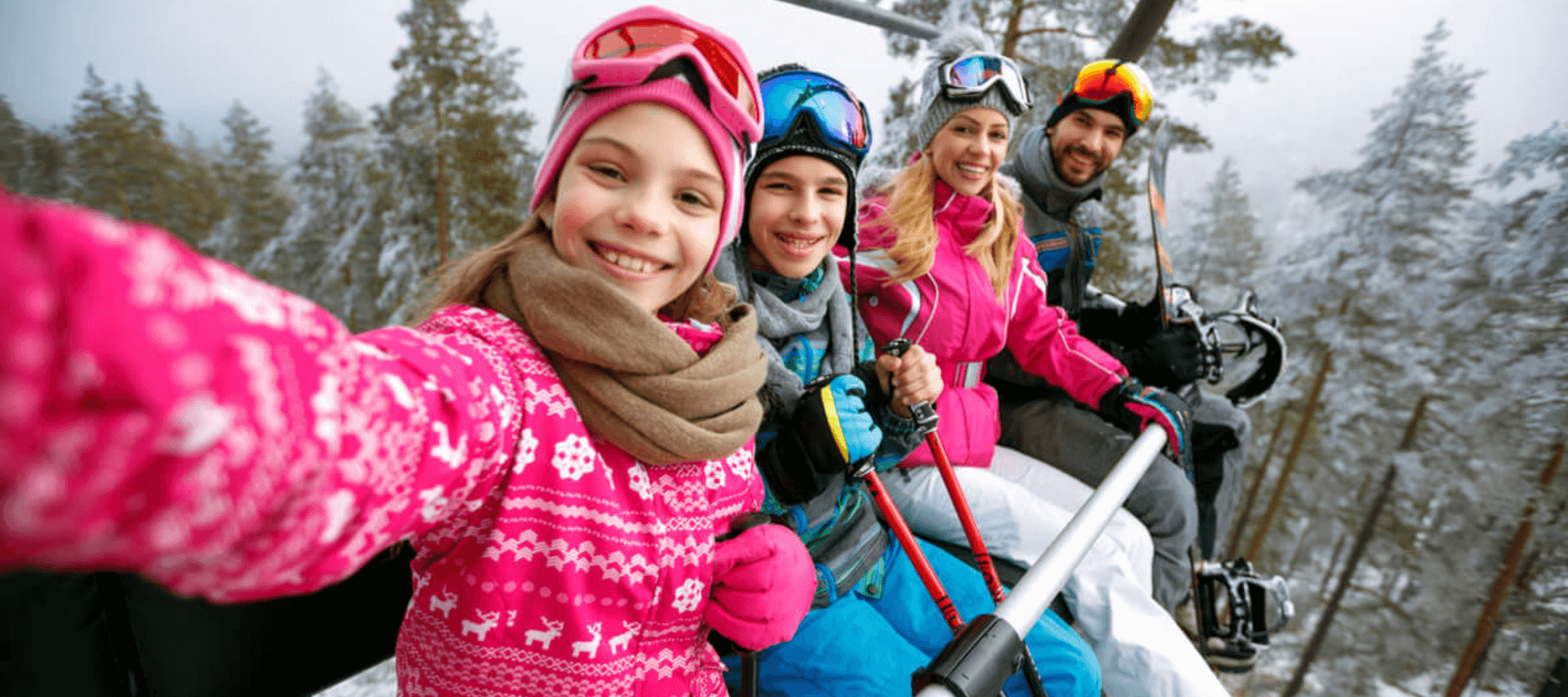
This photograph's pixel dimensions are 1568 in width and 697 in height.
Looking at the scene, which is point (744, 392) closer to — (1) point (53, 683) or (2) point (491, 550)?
(2) point (491, 550)

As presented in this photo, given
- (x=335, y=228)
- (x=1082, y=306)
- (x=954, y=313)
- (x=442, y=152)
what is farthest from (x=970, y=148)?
(x=335, y=228)

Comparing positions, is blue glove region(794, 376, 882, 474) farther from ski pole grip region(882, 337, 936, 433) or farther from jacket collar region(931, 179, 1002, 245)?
jacket collar region(931, 179, 1002, 245)

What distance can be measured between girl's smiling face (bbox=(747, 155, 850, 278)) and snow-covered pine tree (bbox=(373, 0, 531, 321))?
11.7 meters

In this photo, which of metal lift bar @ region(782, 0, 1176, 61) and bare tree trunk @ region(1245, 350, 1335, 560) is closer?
metal lift bar @ region(782, 0, 1176, 61)

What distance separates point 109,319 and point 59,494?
0.11m

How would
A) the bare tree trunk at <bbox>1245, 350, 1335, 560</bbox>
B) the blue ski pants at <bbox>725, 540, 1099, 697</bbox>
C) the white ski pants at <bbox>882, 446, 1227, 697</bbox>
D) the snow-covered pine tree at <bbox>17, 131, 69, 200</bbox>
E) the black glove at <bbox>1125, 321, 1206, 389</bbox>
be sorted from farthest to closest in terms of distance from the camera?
the bare tree trunk at <bbox>1245, 350, 1335, 560</bbox> < the snow-covered pine tree at <bbox>17, 131, 69, 200</bbox> < the black glove at <bbox>1125, 321, 1206, 389</bbox> < the white ski pants at <bbox>882, 446, 1227, 697</bbox> < the blue ski pants at <bbox>725, 540, 1099, 697</bbox>

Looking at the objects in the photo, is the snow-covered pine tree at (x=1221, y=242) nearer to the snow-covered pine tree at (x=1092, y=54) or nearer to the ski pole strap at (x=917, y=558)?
the snow-covered pine tree at (x=1092, y=54)

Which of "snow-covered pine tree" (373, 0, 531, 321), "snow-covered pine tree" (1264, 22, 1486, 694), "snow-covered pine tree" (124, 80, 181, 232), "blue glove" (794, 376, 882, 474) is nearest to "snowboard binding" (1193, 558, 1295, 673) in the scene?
"blue glove" (794, 376, 882, 474)

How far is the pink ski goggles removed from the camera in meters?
1.19

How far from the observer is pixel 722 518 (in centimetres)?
139

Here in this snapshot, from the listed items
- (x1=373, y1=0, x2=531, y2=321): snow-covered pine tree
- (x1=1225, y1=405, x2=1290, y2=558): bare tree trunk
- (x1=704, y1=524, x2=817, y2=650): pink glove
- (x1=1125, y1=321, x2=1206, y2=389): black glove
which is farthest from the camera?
(x1=1225, y1=405, x2=1290, y2=558): bare tree trunk

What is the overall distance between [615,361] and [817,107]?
1304mm

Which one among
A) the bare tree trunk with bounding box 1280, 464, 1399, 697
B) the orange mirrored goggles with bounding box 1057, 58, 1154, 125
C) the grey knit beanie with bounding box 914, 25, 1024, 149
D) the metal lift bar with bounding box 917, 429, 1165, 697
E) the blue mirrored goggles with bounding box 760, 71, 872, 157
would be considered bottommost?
the bare tree trunk with bounding box 1280, 464, 1399, 697

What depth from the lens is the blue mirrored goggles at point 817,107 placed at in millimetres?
1995
